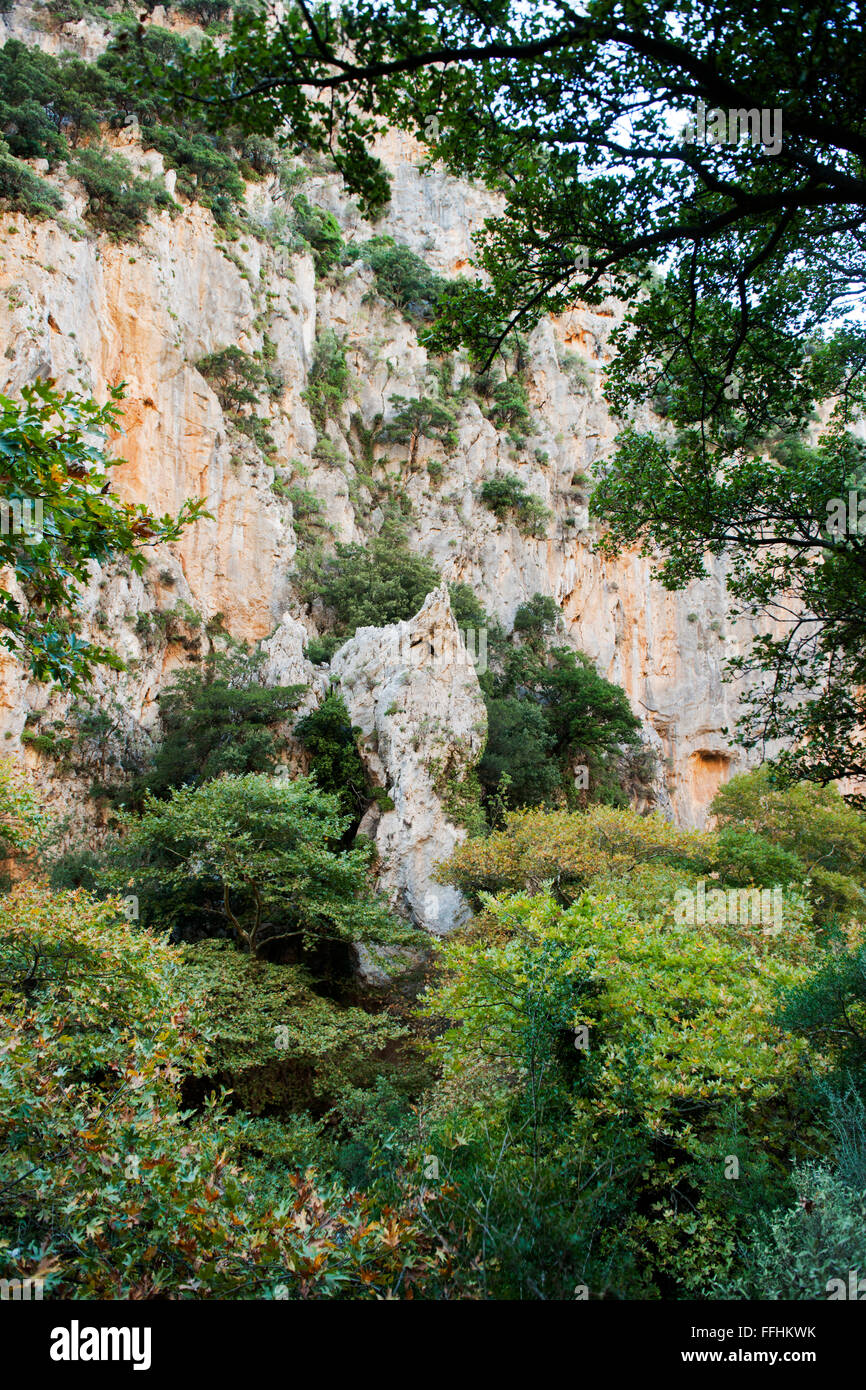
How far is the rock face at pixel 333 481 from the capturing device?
71.7 ft

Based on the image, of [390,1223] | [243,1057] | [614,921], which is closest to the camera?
[390,1223]

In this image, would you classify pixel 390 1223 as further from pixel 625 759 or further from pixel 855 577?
pixel 625 759

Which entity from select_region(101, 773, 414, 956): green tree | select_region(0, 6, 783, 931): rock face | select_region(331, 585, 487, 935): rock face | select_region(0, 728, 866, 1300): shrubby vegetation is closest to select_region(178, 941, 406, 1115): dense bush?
select_region(0, 728, 866, 1300): shrubby vegetation

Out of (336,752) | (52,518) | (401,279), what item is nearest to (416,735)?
(336,752)

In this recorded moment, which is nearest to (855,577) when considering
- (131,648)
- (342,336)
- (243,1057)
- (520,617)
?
(243,1057)

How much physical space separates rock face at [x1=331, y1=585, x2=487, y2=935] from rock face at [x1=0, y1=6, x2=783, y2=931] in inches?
2.7

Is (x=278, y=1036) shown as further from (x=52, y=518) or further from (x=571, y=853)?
(x=52, y=518)

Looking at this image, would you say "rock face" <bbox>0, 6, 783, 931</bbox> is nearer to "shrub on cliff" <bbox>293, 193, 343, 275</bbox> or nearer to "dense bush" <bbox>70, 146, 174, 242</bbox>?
"dense bush" <bbox>70, 146, 174, 242</bbox>

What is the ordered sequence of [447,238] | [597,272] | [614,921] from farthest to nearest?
[447,238], [614,921], [597,272]

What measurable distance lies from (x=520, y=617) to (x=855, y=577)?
2964cm

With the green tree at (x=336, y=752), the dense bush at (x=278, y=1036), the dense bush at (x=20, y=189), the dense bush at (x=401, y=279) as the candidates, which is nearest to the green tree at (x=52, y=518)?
the dense bush at (x=278, y=1036)

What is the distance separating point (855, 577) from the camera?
7.40 m

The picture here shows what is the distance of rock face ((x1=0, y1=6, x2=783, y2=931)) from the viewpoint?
71.7 feet

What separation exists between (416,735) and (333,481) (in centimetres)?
1860
